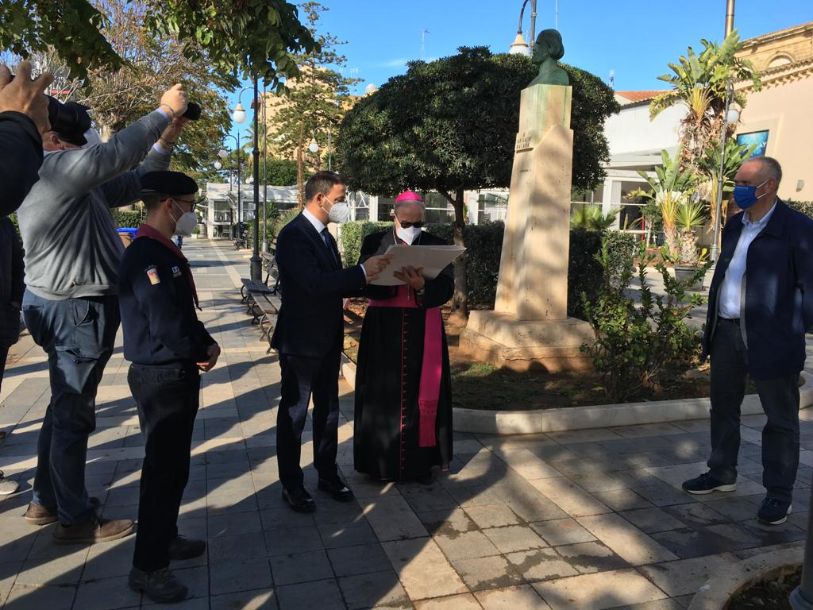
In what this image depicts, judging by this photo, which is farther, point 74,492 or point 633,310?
point 633,310

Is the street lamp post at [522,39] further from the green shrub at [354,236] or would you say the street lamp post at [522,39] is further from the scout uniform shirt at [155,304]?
the scout uniform shirt at [155,304]

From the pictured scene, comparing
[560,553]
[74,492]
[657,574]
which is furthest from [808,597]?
[74,492]

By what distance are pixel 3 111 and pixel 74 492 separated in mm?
2270

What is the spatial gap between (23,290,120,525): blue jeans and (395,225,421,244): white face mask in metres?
1.76

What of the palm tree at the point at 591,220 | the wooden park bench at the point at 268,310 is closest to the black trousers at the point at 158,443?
the wooden park bench at the point at 268,310

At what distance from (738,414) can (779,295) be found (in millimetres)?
867

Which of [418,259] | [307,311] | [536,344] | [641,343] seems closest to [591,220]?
[536,344]

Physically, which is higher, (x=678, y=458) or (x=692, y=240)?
(x=692, y=240)

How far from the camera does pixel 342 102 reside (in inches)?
1203

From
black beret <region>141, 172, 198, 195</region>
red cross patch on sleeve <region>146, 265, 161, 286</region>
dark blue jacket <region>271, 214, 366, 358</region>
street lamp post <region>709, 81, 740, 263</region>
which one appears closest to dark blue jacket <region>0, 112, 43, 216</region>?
red cross patch on sleeve <region>146, 265, 161, 286</region>

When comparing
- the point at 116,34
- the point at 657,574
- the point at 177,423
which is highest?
the point at 116,34

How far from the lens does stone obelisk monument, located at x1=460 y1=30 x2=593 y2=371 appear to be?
7.23 metres

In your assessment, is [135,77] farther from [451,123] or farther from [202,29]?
[202,29]

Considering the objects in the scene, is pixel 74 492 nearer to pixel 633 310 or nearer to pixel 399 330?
pixel 399 330
